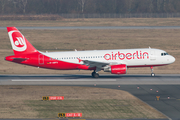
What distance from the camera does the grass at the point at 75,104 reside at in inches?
1044

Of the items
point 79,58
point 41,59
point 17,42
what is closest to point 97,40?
point 79,58

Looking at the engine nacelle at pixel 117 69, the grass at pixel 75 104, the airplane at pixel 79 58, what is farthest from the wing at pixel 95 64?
the grass at pixel 75 104

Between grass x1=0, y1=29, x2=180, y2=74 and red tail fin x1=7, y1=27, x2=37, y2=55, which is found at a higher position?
grass x1=0, y1=29, x2=180, y2=74

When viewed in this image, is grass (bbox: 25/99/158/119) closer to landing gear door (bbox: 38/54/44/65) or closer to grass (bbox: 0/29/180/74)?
landing gear door (bbox: 38/54/44/65)

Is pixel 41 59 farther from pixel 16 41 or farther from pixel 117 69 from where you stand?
pixel 117 69

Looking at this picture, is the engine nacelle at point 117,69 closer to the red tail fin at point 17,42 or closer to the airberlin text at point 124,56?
the airberlin text at point 124,56

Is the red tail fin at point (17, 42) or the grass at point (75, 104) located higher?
the red tail fin at point (17, 42)

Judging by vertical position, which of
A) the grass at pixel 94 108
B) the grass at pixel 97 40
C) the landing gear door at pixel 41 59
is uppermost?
the grass at pixel 97 40

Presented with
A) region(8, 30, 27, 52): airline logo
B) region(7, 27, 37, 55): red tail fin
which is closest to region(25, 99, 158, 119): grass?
region(7, 27, 37, 55): red tail fin

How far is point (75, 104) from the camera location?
3022 centimetres

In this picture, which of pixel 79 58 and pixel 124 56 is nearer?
pixel 124 56

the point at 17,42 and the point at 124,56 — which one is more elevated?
Answer: the point at 17,42

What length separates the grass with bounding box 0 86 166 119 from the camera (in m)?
26.5

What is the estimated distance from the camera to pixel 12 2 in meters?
158
